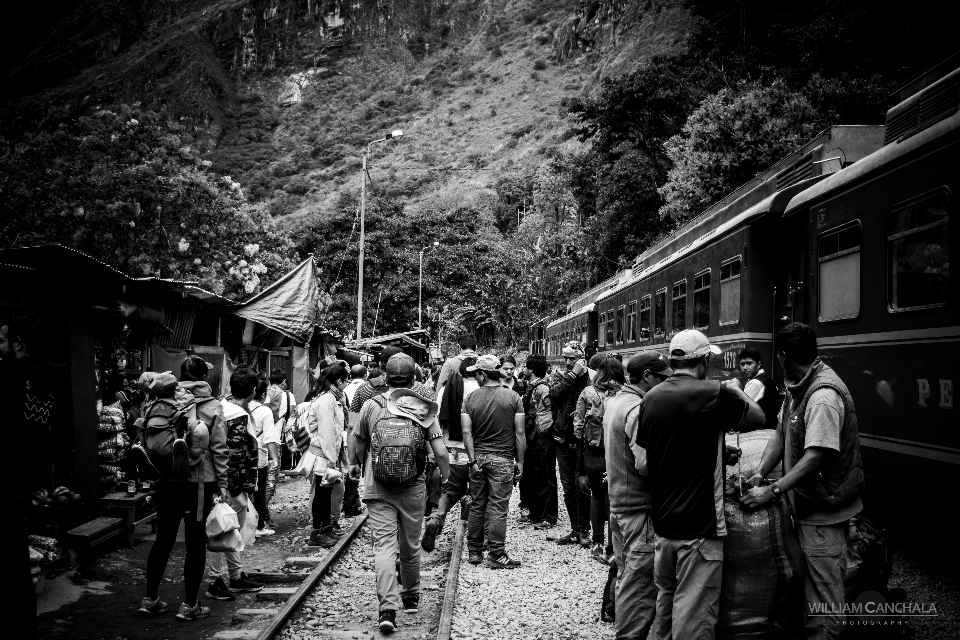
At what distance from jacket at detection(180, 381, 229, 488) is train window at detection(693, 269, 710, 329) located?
7.20 meters

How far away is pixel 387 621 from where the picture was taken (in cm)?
555

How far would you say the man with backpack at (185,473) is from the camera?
18.9 ft

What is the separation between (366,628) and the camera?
5.86 meters

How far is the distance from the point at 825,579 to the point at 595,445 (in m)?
3.49

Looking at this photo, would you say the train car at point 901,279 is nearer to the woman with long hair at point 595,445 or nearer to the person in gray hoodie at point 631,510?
the person in gray hoodie at point 631,510

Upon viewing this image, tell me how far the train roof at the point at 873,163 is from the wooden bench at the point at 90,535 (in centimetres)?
757

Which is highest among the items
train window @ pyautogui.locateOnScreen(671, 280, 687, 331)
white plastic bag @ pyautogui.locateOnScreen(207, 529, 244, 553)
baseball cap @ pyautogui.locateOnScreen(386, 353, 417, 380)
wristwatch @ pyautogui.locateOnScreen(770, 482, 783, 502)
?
train window @ pyautogui.locateOnScreen(671, 280, 687, 331)

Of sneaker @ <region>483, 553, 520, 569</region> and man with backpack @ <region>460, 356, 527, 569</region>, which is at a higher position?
man with backpack @ <region>460, 356, 527, 569</region>

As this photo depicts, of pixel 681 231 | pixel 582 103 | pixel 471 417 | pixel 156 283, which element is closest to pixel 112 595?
pixel 471 417

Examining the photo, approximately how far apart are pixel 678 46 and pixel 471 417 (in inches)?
2245

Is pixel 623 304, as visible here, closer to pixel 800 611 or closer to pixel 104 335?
pixel 104 335

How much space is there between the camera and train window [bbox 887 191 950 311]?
5.55 metres

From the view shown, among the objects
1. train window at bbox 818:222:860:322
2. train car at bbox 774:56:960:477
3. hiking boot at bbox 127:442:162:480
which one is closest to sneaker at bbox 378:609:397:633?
hiking boot at bbox 127:442:162:480

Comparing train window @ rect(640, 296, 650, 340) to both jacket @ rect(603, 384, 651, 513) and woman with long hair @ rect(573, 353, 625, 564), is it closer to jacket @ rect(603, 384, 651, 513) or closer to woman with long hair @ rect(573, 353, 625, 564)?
woman with long hair @ rect(573, 353, 625, 564)
